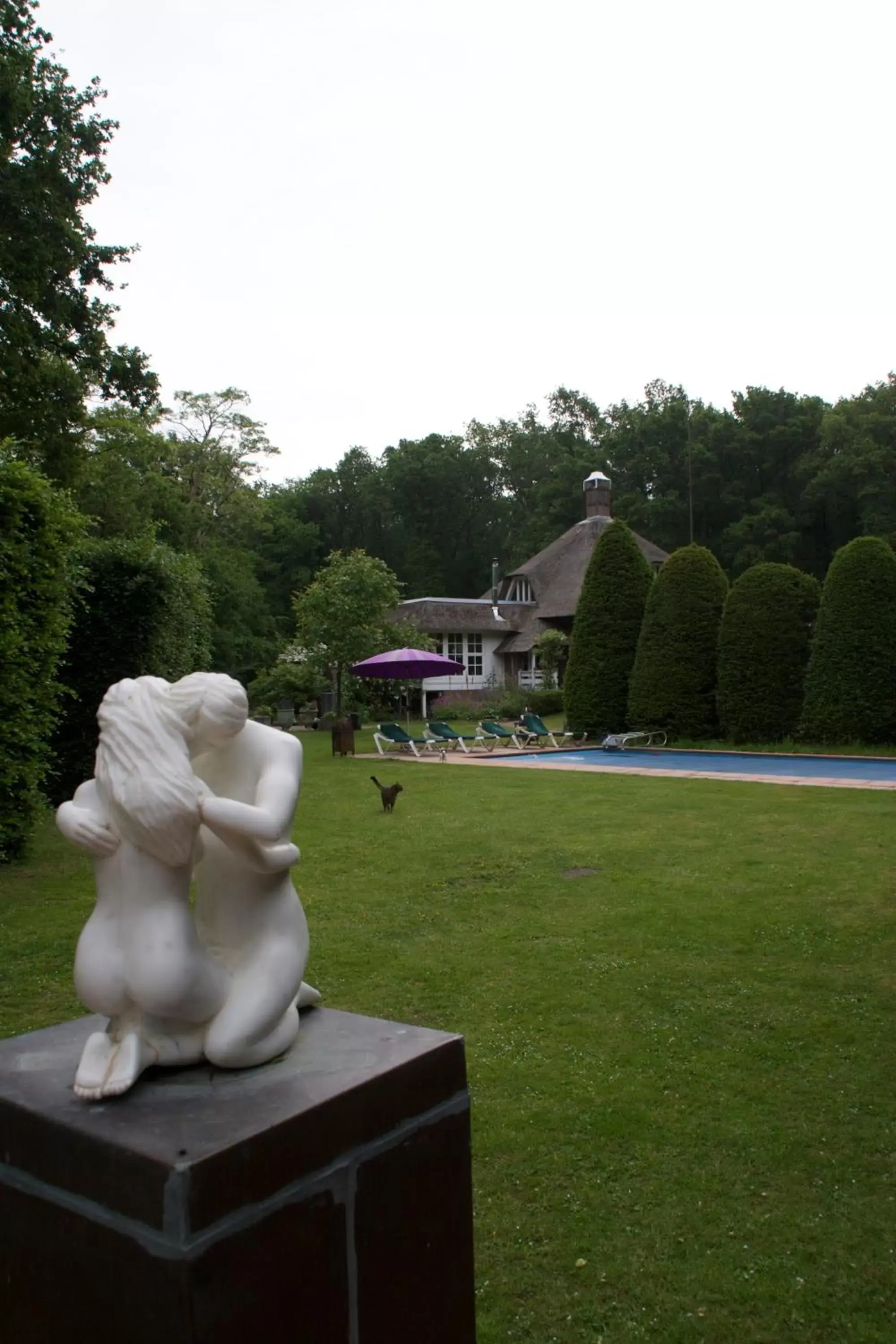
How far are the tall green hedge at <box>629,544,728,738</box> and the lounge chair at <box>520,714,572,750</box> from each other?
200 centimetres

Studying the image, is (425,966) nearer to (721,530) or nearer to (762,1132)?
(762,1132)

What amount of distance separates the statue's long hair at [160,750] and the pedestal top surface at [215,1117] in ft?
1.86

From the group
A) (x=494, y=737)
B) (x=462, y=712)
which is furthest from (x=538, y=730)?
(x=462, y=712)

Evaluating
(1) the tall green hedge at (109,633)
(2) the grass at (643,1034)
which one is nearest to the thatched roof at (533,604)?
(1) the tall green hedge at (109,633)

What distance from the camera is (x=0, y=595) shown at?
294 inches

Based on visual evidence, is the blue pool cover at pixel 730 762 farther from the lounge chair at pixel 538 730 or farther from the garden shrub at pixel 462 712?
the garden shrub at pixel 462 712

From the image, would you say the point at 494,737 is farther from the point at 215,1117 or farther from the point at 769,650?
the point at 215,1117

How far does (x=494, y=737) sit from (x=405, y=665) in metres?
2.65

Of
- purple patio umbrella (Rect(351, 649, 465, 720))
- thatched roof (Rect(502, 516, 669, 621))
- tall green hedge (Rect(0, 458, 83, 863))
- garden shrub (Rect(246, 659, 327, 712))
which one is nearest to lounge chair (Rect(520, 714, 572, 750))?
purple patio umbrella (Rect(351, 649, 465, 720))

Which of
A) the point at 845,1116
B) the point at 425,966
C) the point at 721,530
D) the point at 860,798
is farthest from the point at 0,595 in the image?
the point at 721,530

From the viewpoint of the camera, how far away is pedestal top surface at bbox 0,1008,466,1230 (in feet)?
6.55

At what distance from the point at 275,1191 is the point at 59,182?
16.9 meters

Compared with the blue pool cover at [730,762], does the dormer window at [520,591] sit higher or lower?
higher

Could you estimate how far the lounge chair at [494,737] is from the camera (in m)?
20.4
